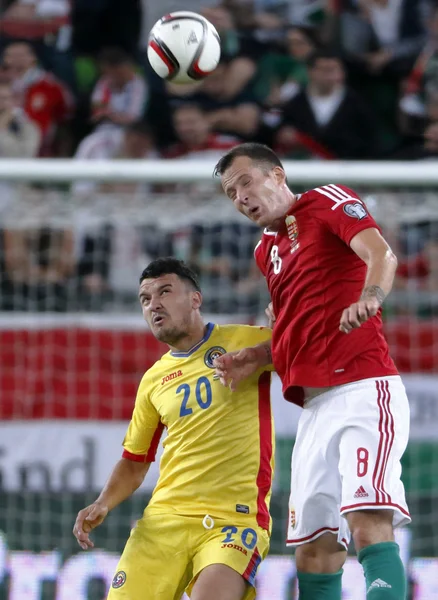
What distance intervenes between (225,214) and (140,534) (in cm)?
315

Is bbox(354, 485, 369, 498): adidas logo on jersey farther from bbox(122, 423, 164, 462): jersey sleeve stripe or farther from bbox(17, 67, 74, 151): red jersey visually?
bbox(17, 67, 74, 151): red jersey

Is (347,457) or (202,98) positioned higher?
(202,98)

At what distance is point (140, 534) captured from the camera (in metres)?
4.36

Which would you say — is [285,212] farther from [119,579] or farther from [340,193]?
[119,579]

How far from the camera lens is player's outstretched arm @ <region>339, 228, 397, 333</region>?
3.50m

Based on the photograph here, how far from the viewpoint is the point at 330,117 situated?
8477 mm

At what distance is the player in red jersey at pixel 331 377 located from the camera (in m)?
3.77

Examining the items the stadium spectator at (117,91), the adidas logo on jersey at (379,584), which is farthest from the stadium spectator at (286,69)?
the adidas logo on jersey at (379,584)

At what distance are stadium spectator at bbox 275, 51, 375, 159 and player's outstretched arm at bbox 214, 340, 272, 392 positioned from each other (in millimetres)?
4297

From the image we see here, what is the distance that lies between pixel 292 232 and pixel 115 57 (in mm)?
5348

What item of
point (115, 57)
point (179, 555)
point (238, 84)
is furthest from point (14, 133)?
point (179, 555)

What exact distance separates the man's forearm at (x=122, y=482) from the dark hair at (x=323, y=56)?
16.0 ft

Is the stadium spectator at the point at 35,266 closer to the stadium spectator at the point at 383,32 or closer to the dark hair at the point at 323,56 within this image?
the dark hair at the point at 323,56

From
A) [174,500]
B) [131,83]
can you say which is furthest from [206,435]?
[131,83]
